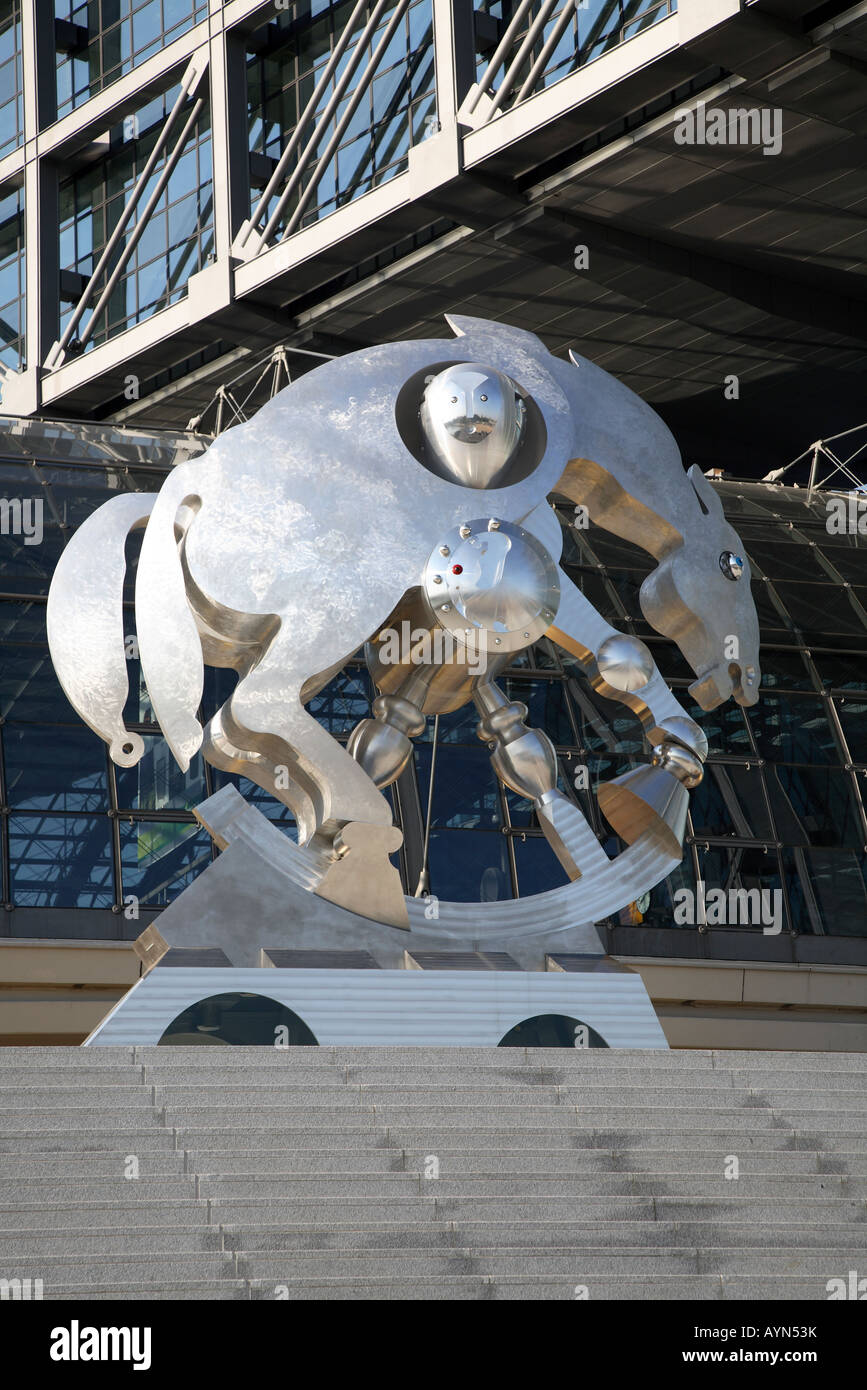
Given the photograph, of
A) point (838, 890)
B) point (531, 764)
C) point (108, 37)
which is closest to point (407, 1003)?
point (531, 764)

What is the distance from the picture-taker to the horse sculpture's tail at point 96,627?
12.3 m

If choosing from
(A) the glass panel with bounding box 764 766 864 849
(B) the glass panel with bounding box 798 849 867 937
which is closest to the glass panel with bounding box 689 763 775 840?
(A) the glass panel with bounding box 764 766 864 849

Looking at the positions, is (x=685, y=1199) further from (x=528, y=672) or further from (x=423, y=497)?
(x=528, y=672)

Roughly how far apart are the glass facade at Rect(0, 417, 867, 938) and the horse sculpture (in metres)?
8.20

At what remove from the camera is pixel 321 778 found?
12.0 meters

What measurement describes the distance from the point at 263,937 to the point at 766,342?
21019mm

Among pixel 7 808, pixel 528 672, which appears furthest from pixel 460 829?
pixel 7 808

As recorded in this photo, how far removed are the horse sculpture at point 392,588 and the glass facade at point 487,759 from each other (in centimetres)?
820

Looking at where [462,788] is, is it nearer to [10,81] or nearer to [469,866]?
[469,866]

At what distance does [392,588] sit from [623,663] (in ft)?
5.74

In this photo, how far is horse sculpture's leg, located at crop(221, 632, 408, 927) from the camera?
11977 mm

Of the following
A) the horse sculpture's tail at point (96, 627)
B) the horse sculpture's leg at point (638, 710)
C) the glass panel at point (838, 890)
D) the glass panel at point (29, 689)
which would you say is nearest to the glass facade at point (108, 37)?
the glass panel at point (29, 689)

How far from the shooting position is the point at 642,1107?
396 inches

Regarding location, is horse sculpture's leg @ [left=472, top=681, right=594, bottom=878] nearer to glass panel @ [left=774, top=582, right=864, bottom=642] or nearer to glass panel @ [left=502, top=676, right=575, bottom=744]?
glass panel @ [left=502, top=676, right=575, bottom=744]
